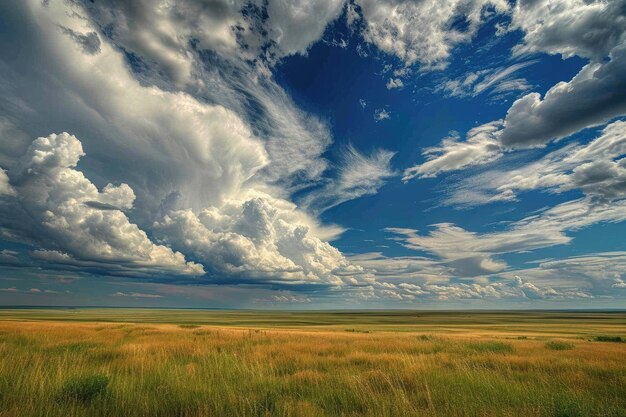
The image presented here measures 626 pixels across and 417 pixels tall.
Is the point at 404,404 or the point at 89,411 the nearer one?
the point at 89,411

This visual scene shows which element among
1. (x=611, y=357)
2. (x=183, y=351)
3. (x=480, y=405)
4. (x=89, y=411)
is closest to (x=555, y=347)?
(x=611, y=357)

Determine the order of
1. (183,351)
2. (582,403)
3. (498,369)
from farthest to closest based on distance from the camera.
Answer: (183,351)
(498,369)
(582,403)

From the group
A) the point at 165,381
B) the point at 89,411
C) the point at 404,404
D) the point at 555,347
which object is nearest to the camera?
the point at 89,411

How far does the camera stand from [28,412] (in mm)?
5348

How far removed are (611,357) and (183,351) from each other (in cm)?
2012

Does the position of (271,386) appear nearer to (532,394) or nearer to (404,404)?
(404,404)

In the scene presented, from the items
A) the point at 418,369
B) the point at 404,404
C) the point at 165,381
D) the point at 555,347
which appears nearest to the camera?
the point at 404,404

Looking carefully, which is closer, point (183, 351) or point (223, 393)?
point (223, 393)

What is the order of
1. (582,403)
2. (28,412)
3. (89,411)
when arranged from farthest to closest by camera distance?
(582,403), (89,411), (28,412)

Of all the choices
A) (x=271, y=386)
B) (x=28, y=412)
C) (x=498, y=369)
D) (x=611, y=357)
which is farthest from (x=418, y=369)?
(x=611, y=357)

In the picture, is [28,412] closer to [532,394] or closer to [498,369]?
[532,394]

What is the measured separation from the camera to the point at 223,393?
7168 millimetres

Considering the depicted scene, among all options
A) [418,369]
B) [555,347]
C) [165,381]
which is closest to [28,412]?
[165,381]

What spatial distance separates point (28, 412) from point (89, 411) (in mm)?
885
